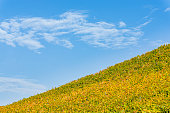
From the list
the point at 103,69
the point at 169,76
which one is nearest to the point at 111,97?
the point at 169,76

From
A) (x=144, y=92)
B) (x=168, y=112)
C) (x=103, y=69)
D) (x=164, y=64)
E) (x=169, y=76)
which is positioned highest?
(x=103, y=69)

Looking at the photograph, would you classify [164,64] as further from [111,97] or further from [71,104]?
[71,104]

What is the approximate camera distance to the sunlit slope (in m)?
8.82

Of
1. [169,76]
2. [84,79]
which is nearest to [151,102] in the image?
[169,76]

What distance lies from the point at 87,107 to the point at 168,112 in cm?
418

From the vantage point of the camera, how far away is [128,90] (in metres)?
11.1

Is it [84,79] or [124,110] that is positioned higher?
[84,79]

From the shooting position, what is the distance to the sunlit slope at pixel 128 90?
347 inches

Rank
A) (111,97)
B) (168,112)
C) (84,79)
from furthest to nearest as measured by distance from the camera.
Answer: (84,79) < (111,97) < (168,112)

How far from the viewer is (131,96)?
990cm

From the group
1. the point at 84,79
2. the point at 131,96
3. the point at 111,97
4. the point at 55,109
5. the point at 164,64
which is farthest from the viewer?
the point at 84,79

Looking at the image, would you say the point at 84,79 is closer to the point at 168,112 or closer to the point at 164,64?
the point at 164,64

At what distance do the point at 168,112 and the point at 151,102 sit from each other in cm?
108

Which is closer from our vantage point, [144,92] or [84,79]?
[144,92]
